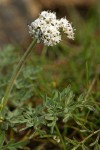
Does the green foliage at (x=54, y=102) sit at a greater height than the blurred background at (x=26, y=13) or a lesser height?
lesser

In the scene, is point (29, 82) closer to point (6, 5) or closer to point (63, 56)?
point (63, 56)

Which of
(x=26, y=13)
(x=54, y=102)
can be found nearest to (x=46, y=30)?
(x=54, y=102)

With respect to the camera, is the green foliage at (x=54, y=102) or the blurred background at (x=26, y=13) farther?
the blurred background at (x=26, y=13)

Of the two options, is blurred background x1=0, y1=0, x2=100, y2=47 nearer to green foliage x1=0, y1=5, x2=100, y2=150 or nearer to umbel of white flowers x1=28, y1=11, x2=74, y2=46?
green foliage x1=0, y1=5, x2=100, y2=150

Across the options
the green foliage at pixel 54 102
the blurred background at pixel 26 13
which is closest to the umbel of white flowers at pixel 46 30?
the green foliage at pixel 54 102

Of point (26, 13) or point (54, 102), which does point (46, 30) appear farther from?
point (26, 13)

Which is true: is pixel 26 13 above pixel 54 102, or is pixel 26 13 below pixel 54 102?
above

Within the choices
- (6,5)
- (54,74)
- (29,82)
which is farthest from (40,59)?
(6,5)

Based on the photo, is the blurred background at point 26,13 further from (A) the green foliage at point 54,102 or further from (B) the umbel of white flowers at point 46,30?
(B) the umbel of white flowers at point 46,30
